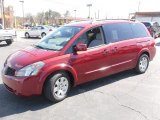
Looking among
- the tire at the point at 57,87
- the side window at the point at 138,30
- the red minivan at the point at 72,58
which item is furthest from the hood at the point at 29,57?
the side window at the point at 138,30

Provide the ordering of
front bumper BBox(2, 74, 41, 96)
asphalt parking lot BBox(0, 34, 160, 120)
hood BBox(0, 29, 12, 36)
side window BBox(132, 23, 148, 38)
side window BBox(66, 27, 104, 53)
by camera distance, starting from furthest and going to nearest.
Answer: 1. hood BBox(0, 29, 12, 36)
2. side window BBox(132, 23, 148, 38)
3. side window BBox(66, 27, 104, 53)
4. front bumper BBox(2, 74, 41, 96)
5. asphalt parking lot BBox(0, 34, 160, 120)

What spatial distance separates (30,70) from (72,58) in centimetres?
99

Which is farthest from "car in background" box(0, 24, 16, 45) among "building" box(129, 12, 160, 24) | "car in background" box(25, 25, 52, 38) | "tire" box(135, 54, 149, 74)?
"building" box(129, 12, 160, 24)

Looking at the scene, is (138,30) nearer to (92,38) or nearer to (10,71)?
(92,38)

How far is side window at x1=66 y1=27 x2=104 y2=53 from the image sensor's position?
5372 millimetres

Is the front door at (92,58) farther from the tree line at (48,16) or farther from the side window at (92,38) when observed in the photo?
the tree line at (48,16)

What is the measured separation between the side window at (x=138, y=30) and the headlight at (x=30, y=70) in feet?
11.4

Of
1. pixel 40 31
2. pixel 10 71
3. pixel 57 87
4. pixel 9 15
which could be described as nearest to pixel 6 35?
pixel 40 31

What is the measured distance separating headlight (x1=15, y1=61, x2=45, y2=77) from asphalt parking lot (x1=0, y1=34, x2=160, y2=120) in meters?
0.70

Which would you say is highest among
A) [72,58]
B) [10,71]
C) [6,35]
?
[6,35]

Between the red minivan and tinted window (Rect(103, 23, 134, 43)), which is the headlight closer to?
the red minivan

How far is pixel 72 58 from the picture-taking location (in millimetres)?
5043

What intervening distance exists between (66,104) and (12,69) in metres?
1.34

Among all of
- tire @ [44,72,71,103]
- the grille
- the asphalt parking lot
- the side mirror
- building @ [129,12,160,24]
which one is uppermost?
building @ [129,12,160,24]
